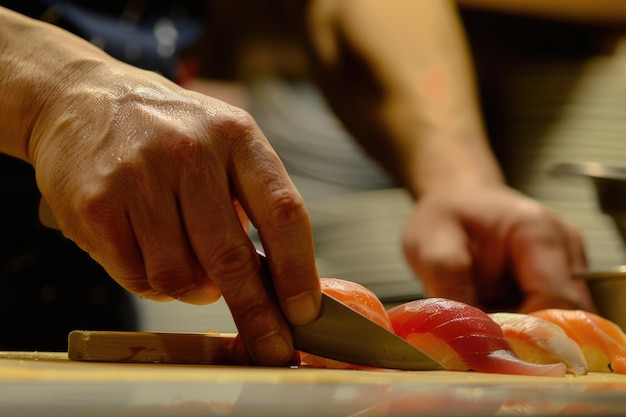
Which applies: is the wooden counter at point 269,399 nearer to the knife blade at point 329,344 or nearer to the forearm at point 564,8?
the knife blade at point 329,344

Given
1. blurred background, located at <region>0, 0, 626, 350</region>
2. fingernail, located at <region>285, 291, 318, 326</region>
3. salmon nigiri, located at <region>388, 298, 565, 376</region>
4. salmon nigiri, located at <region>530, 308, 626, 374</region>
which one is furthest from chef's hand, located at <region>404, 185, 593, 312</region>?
fingernail, located at <region>285, 291, 318, 326</region>

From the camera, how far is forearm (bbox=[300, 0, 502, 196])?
200 centimetres

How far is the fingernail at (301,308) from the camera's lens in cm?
83

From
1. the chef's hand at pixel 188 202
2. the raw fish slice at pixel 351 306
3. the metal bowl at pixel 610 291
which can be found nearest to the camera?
the chef's hand at pixel 188 202

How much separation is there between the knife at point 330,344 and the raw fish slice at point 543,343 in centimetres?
15

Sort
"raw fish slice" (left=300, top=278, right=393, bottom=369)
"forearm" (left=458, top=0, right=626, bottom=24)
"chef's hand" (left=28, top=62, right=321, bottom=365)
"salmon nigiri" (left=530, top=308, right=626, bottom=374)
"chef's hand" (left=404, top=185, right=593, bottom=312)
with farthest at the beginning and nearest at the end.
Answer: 1. "forearm" (left=458, top=0, right=626, bottom=24)
2. "chef's hand" (left=404, top=185, right=593, bottom=312)
3. "salmon nigiri" (left=530, top=308, right=626, bottom=374)
4. "raw fish slice" (left=300, top=278, right=393, bottom=369)
5. "chef's hand" (left=28, top=62, right=321, bottom=365)

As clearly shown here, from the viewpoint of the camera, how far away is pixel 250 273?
812mm

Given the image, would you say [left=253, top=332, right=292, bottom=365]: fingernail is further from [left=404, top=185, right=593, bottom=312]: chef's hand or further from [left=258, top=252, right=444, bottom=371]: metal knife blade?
[left=404, top=185, right=593, bottom=312]: chef's hand

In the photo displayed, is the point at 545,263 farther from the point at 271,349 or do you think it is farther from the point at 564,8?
the point at 564,8

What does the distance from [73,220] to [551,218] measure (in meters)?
1.10

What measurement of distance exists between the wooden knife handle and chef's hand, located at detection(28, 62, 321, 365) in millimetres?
49

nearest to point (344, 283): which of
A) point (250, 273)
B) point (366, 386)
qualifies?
point (250, 273)

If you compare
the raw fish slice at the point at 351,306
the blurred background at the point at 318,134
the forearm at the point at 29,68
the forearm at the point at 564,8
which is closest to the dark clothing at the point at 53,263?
the blurred background at the point at 318,134

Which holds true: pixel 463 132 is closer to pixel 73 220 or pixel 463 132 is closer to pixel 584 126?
pixel 584 126
